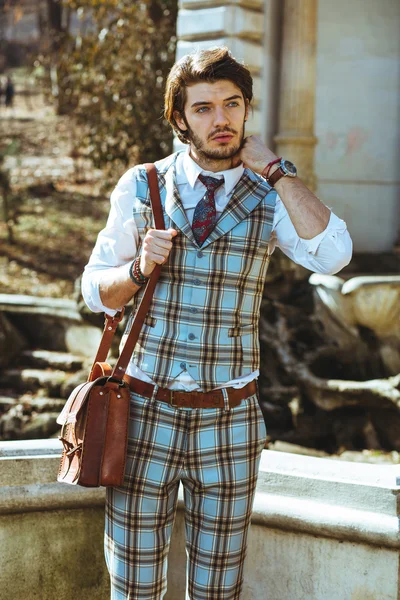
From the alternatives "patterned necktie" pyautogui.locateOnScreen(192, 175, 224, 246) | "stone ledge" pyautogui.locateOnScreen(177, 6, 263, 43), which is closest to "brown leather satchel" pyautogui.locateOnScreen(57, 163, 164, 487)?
"patterned necktie" pyautogui.locateOnScreen(192, 175, 224, 246)

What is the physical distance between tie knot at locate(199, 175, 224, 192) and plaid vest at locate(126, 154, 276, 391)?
59mm

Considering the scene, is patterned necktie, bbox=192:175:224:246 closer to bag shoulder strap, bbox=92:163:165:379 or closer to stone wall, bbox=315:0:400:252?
bag shoulder strap, bbox=92:163:165:379

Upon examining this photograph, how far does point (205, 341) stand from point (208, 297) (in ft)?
0.40

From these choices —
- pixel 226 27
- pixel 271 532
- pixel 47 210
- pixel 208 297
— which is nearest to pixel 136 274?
pixel 208 297

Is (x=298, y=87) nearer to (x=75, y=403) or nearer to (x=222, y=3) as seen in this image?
(x=222, y=3)

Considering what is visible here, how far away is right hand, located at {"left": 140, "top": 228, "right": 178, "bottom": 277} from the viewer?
7.81 ft

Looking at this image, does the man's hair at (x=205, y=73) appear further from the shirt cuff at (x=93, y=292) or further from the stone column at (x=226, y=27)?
the stone column at (x=226, y=27)

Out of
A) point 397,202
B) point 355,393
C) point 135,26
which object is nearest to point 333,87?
point 397,202

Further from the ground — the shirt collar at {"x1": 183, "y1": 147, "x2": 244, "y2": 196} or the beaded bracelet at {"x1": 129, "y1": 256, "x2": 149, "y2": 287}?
the shirt collar at {"x1": 183, "y1": 147, "x2": 244, "y2": 196}

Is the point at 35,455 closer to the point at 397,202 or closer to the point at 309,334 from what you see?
the point at 309,334

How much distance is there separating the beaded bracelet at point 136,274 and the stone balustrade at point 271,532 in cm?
83

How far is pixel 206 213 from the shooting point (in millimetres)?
2518

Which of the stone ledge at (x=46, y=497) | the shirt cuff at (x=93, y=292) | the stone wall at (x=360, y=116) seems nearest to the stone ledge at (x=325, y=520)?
the stone ledge at (x=46, y=497)

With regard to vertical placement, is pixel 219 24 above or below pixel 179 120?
above
